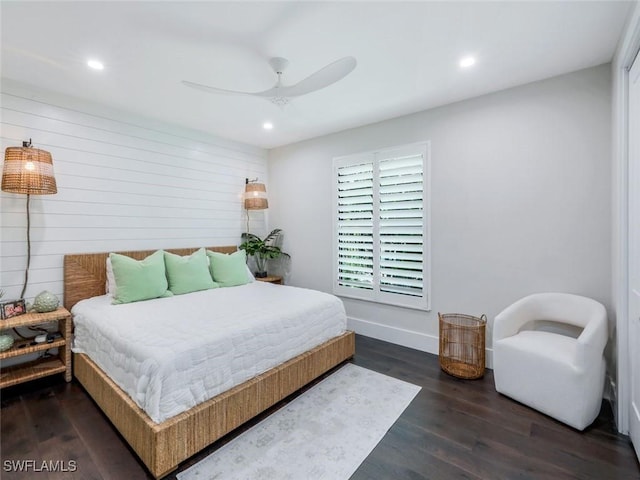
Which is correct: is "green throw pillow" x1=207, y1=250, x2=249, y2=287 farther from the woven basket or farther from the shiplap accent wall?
the woven basket

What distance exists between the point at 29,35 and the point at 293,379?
320 cm

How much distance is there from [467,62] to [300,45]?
4.44 ft

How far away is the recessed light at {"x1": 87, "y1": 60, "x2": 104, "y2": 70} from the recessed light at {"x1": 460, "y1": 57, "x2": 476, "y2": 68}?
294 centimetres

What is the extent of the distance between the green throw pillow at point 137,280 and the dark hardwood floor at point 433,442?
0.86 metres

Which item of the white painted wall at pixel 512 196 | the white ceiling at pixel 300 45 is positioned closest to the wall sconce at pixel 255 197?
the white ceiling at pixel 300 45

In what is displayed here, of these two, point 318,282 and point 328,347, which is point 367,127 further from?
point 328,347

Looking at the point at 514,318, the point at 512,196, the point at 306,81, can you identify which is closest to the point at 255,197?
the point at 306,81

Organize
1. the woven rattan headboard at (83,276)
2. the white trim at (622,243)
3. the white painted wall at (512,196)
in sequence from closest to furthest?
the white trim at (622,243) < the white painted wall at (512,196) < the woven rattan headboard at (83,276)

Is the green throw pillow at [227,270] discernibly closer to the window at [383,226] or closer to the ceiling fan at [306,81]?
the window at [383,226]

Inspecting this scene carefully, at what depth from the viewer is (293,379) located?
2.48 meters

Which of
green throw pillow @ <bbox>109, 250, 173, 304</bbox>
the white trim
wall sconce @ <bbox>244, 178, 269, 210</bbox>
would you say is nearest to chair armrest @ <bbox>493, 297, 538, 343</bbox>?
the white trim

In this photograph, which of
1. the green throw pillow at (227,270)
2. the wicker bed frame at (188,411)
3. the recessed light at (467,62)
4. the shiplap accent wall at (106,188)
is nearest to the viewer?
the wicker bed frame at (188,411)

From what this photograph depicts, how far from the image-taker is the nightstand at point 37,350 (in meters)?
2.44

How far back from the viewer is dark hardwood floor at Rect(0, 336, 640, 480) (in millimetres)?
1741
